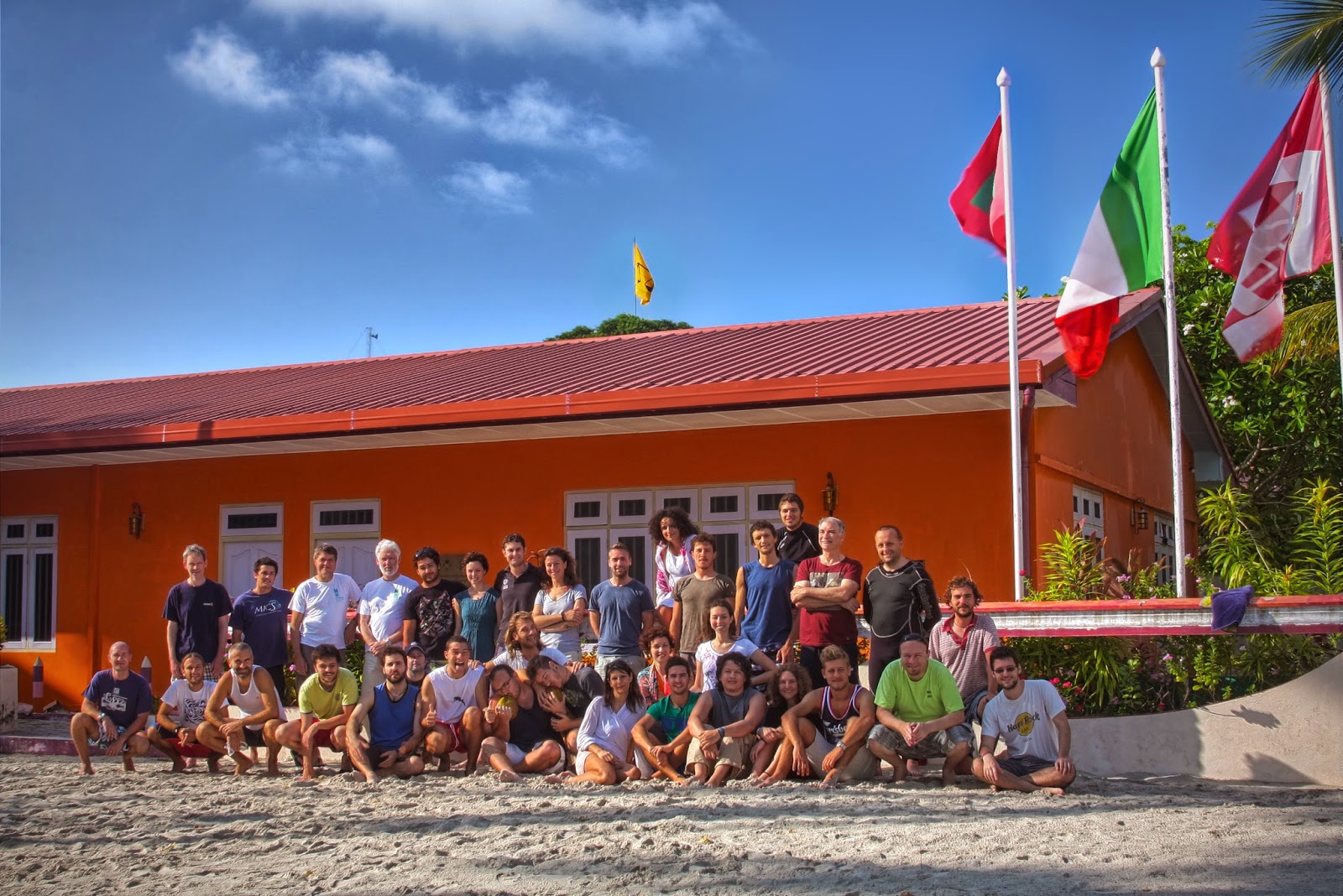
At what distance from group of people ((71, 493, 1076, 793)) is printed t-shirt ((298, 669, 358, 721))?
0.01 meters

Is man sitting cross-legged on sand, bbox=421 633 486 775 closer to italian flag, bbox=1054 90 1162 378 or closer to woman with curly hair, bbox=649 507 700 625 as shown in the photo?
woman with curly hair, bbox=649 507 700 625

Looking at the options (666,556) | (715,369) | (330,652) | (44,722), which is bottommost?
(44,722)

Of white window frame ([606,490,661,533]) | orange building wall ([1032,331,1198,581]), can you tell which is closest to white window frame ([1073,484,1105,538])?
orange building wall ([1032,331,1198,581])

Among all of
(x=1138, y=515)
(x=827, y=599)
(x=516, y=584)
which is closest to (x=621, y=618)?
(x=516, y=584)

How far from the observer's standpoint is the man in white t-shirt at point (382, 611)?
9.64 meters

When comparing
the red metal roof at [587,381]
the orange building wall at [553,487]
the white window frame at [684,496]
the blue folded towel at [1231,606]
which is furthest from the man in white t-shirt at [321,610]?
the blue folded towel at [1231,606]

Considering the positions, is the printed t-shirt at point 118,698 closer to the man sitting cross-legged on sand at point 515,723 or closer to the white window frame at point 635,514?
the man sitting cross-legged on sand at point 515,723

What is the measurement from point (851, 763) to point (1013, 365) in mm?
3147

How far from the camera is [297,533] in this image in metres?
13.3

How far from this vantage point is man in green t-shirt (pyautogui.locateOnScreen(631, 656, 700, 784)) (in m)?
8.02

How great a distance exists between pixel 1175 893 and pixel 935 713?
103 inches

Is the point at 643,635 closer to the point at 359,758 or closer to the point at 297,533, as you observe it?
the point at 359,758

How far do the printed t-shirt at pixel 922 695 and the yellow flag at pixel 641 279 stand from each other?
12.4 metres

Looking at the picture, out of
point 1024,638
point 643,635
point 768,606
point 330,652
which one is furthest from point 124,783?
point 1024,638
